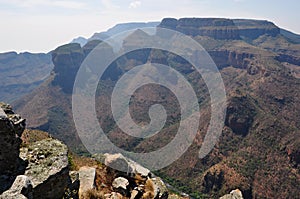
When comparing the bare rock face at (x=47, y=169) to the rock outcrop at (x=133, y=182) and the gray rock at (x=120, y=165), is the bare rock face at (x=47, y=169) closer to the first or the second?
the rock outcrop at (x=133, y=182)

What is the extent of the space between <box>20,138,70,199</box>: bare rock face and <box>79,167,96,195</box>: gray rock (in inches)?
62.5

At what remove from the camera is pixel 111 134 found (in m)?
148

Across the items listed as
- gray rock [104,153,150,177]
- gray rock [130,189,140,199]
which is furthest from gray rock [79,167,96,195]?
gray rock [130,189,140,199]

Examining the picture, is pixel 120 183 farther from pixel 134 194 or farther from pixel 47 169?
pixel 47 169

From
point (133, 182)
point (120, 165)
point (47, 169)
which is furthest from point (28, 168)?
point (133, 182)

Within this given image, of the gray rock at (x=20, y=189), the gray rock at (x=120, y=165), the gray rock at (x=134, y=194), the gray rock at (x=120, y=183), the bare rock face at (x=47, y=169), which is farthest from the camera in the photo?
the gray rock at (x=120, y=165)

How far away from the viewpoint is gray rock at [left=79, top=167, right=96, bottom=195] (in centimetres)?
1354

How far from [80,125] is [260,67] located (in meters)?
105

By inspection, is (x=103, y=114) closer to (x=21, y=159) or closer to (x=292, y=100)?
(x=292, y=100)

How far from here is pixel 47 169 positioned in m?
11.0

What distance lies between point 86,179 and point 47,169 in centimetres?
377

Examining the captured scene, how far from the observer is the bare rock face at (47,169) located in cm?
1041

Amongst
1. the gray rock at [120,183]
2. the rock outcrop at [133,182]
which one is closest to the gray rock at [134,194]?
the rock outcrop at [133,182]

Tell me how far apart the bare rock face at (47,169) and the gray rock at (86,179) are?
1.59 m
